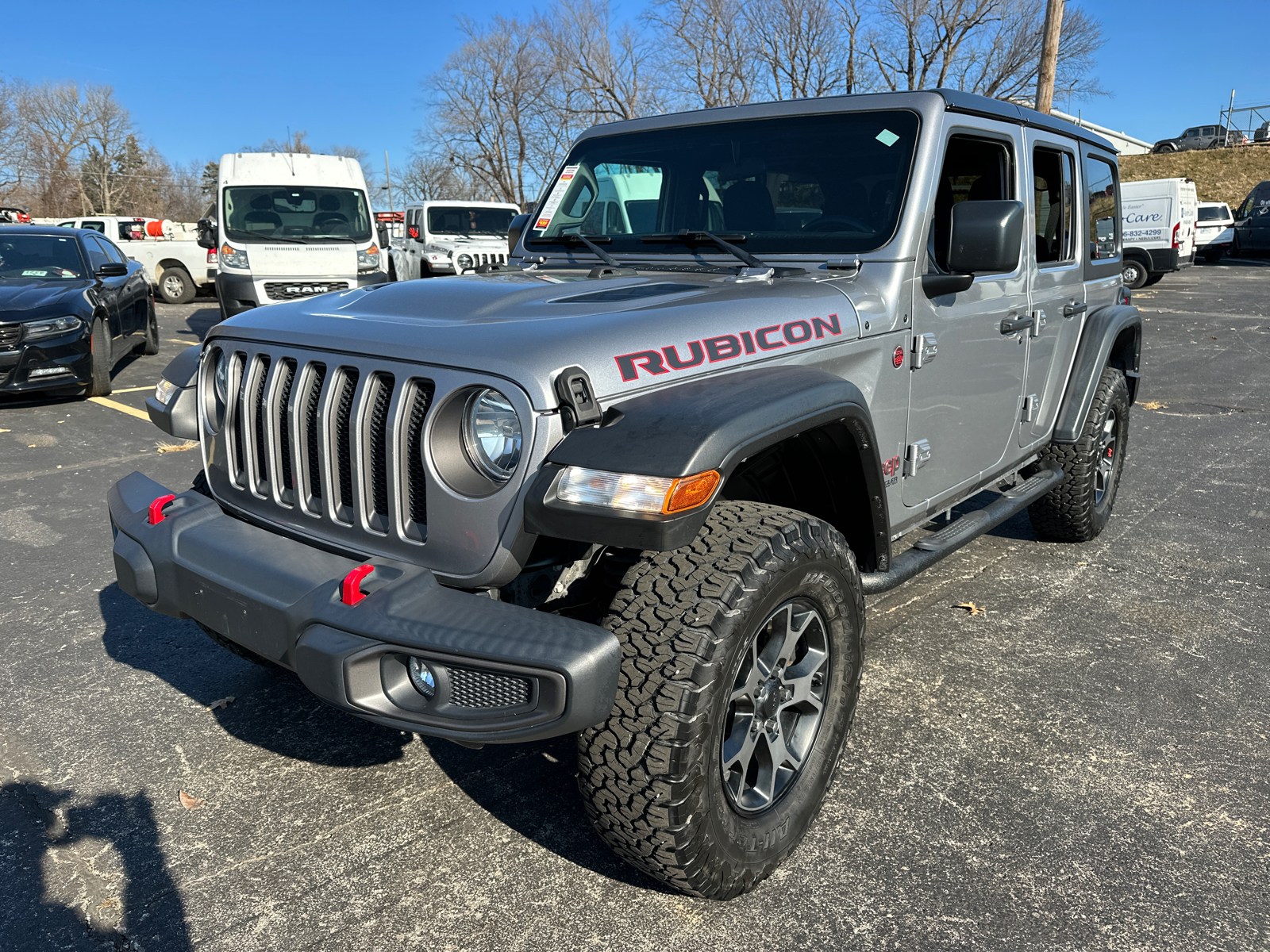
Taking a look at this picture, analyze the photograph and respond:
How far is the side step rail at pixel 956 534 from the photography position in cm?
295

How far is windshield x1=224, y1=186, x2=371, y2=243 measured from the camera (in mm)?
12930

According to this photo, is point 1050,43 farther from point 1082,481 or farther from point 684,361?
point 684,361

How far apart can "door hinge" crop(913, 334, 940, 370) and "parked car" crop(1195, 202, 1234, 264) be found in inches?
1225

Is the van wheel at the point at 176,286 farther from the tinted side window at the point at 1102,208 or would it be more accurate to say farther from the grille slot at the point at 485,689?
the grille slot at the point at 485,689

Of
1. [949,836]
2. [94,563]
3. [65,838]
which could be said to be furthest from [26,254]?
[949,836]

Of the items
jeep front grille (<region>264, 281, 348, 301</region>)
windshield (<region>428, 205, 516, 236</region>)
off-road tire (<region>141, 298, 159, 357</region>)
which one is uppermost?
windshield (<region>428, 205, 516, 236</region>)

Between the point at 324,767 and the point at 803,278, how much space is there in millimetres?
2167

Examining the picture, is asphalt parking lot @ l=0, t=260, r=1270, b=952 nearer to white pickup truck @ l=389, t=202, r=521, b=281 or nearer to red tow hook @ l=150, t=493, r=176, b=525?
red tow hook @ l=150, t=493, r=176, b=525

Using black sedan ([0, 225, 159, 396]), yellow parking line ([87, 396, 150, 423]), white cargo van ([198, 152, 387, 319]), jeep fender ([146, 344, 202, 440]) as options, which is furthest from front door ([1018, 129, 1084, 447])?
white cargo van ([198, 152, 387, 319])

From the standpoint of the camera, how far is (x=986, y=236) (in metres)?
2.94

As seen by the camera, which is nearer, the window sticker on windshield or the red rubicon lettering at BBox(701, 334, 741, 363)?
the red rubicon lettering at BBox(701, 334, 741, 363)

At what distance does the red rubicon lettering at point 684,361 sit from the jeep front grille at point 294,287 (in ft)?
36.0

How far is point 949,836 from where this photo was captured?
2.61m

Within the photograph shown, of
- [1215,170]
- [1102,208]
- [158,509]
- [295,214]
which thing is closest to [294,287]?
[295,214]
